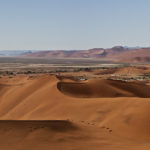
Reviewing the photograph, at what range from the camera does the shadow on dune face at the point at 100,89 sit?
1006 inches

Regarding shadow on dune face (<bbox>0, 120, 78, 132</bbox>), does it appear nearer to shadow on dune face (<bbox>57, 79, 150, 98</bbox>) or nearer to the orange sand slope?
the orange sand slope

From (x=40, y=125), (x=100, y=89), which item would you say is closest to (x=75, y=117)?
(x=40, y=125)

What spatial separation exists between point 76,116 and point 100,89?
8668mm

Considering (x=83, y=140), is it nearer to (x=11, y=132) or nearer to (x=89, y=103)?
(x=11, y=132)

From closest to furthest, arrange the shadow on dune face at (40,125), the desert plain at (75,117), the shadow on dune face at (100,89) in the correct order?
the desert plain at (75,117) < the shadow on dune face at (40,125) < the shadow on dune face at (100,89)

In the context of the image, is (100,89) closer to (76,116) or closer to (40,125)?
(76,116)

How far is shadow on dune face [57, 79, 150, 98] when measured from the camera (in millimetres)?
25562

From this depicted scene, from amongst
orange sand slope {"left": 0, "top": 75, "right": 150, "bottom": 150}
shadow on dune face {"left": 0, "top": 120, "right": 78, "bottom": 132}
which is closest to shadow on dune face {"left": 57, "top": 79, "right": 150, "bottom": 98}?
orange sand slope {"left": 0, "top": 75, "right": 150, "bottom": 150}

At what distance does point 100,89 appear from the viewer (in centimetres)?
2662

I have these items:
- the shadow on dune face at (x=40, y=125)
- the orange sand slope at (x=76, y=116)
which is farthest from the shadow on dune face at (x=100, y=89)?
the shadow on dune face at (x=40, y=125)

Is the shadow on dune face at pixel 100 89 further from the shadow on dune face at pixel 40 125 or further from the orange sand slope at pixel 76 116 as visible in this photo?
the shadow on dune face at pixel 40 125

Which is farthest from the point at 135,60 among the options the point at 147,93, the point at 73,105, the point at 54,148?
the point at 54,148

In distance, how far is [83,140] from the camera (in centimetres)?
1151

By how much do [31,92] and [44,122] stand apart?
16309 mm
